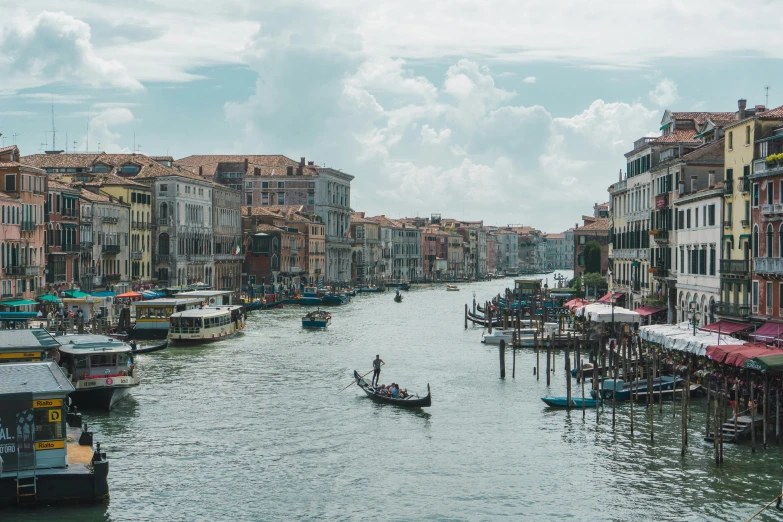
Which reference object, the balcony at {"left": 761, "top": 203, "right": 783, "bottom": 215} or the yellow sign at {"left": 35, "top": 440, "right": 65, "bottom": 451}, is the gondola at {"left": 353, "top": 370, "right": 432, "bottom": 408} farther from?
the yellow sign at {"left": 35, "top": 440, "right": 65, "bottom": 451}

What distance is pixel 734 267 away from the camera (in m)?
37.2

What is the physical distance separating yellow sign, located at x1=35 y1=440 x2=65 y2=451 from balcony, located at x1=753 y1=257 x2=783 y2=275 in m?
22.5

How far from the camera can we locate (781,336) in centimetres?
3083

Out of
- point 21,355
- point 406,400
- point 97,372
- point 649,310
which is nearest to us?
Result: point 21,355

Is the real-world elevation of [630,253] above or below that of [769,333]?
above

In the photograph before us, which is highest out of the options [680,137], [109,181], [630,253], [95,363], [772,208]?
[680,137]

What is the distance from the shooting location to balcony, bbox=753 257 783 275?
3331 cm

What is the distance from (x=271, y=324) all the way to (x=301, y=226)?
4053cm

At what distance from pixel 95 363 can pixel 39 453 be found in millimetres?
11081

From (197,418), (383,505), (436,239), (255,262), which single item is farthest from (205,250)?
(436,239)

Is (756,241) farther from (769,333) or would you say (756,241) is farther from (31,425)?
(31,425)

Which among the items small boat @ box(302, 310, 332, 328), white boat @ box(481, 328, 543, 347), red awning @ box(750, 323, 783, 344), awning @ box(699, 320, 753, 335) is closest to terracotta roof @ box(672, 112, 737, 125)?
white boat @ box(481, 328, 543, 347)

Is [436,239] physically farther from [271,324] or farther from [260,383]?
[260,383]

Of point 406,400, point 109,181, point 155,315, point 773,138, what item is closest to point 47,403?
point 406,400
